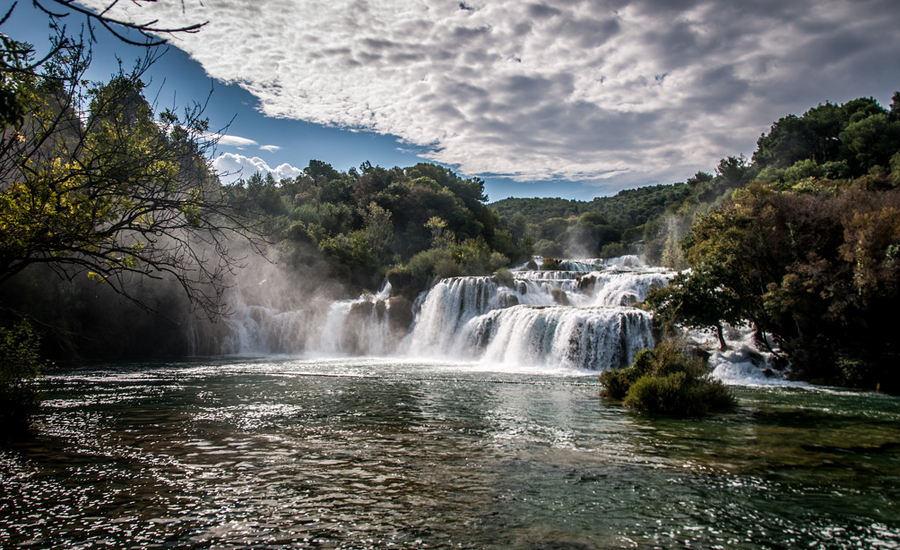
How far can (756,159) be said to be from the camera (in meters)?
65.5

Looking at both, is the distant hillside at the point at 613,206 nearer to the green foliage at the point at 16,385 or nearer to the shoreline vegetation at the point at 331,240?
the shoreline vegetation at the point at 331,240

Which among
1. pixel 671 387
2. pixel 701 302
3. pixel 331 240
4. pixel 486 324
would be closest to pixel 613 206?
Result: pixel 331 240

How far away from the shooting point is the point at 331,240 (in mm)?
43719

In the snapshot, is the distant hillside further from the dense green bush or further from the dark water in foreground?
the dark water in foreground

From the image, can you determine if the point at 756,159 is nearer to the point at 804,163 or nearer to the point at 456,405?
the point at 804,163

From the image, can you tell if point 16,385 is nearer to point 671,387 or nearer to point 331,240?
point 671,387

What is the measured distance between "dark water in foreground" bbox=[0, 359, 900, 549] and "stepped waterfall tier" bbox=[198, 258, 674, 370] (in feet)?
31.9

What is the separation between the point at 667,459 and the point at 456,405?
5.89 m

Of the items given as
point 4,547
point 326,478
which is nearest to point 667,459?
point 326,478

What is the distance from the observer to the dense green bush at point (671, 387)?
456 inches

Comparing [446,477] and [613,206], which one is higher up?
[613,206]

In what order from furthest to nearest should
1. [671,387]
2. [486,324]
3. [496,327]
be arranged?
[486,324], [496,327], [671,387]

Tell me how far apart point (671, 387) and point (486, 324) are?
1656 centimetres

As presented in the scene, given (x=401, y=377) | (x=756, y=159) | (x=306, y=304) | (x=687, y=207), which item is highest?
(x=756, y=159)
